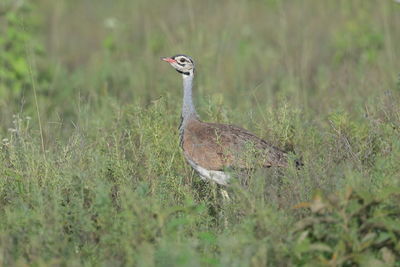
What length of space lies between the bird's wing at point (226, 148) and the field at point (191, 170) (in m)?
0.12

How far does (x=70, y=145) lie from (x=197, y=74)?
8.04 feet

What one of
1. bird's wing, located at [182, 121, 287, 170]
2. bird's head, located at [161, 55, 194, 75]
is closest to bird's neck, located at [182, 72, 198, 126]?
bird's head, located at [161, 55, 194, 75]

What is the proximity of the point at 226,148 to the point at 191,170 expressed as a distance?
52cm

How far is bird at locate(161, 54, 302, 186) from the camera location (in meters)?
4.36

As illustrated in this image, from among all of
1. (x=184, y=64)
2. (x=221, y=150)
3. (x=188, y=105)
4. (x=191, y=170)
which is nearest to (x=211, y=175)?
(x=221, y=150)

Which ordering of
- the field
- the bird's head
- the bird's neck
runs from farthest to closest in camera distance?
the bird's head, the bird's neck, the field

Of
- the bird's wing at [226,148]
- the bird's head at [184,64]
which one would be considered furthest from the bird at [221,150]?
the bird's head at [184,64]

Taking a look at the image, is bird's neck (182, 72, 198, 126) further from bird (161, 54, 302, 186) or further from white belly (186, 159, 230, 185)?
white belly (186, 159, 230, 185)

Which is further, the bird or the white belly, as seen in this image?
the white belly

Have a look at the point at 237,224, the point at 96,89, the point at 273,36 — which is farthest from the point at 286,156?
the point at 273,36

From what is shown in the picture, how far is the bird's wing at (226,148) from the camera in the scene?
14.2 ft

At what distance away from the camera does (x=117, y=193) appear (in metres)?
4.20

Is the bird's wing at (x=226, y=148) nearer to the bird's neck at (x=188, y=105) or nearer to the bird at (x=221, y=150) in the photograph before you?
the bird at (x=221, y=150)

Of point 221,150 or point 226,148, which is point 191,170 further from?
point 226,148
